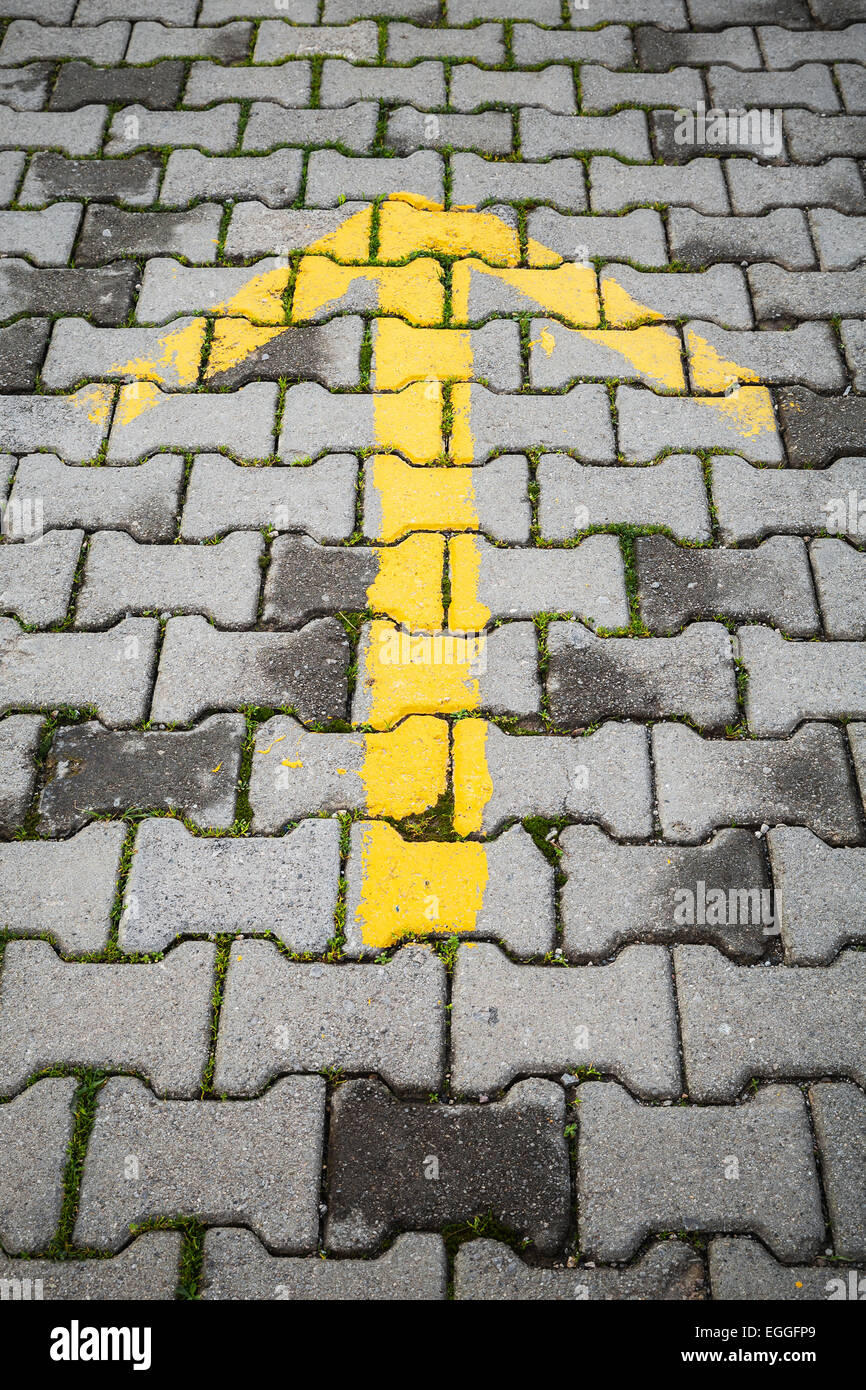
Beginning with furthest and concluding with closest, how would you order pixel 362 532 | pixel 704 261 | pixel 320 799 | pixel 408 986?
pixel 704 261
pixel 362 532
pixel 320 799
pixel 408 986

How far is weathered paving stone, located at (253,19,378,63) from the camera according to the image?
383cm

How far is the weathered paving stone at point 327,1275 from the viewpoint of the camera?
6.22 ft

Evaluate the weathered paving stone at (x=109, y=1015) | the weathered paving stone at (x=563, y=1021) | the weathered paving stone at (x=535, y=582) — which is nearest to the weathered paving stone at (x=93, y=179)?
the weathered paving stone at (x=535, y=582)

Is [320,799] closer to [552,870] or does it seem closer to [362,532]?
[552,870]

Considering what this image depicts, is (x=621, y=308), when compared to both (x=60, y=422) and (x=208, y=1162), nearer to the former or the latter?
(x=60, y=422)

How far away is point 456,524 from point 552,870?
99 centimetres

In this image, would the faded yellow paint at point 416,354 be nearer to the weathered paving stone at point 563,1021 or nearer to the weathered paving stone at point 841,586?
the weathered paving stone at point 841,586

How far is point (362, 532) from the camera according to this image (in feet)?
9.05

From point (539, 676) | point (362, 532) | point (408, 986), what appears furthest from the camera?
point (362, 532)

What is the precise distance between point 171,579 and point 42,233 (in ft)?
4.90

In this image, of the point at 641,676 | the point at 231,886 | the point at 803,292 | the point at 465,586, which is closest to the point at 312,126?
the point at 803,292
